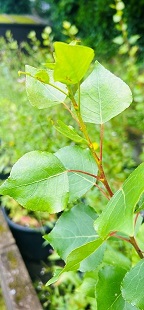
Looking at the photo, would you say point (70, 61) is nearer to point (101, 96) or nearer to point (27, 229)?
point (101, 96)

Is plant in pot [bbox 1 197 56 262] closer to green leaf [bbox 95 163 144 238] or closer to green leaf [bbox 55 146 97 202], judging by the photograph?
green leaf [bbox 55 146 97 202]

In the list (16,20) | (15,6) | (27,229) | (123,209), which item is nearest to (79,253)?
(123,209)

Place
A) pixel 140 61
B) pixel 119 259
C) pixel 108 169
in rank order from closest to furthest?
pixel 119 259
pixel 108 169
pixel 140 61

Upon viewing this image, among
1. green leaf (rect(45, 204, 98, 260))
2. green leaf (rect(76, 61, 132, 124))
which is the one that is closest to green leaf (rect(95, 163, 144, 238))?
green leaf (rect(76, 61, 132, 124))

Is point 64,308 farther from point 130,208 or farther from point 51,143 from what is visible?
point 130,208

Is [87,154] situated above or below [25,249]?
above

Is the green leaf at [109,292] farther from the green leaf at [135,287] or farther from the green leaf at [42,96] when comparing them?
the green leaf at [42,96]

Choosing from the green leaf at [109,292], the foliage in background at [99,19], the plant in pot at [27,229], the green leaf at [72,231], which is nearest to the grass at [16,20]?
the foliage in background at [99,19]

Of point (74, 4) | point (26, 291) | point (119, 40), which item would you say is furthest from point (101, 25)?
point (26, 291)
